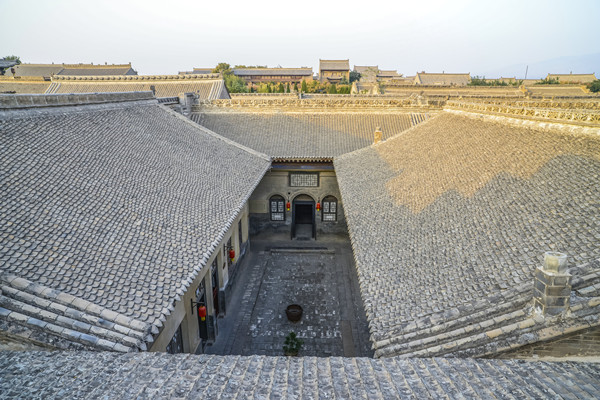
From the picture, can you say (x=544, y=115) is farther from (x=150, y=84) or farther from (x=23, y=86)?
(x=23, y=86)

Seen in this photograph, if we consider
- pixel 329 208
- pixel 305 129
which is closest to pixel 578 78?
pixel 305 129

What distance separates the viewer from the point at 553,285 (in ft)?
16.5

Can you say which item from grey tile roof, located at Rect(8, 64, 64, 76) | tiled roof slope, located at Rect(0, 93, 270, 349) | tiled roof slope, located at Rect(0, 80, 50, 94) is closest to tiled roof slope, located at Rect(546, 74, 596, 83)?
tiled roof slope, located at Rect(0, 93, 270, 349)

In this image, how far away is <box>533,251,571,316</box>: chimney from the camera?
16.5 feet

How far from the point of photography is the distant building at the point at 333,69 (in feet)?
267

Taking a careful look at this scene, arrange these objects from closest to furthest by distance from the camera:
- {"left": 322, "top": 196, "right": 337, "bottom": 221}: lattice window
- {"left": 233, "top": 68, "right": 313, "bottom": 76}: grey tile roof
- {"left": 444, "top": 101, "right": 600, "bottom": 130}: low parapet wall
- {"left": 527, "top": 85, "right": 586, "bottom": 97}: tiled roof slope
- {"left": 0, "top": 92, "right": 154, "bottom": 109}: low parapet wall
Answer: {"left": 444, "top": 101, "right": 600, "bottom": 130}: low parapet wall → {"left": 0, "top": 92, "right": 154, "bottom": 109}: low parapet wall → {"left": 322, "top": 196, "right": 337, "bottom": 221}: lattice window → {"left": 527, "top": 85, "right": 586, "bottom": 97}: tiled roof slope → {"left": 233, "top": 68, "right": 313, "bottom": 76}: grey tile roof

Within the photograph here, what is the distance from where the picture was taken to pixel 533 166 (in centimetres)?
888

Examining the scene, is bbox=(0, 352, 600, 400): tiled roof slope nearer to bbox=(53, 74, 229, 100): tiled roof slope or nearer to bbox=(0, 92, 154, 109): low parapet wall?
bbox=(0, 92, 154, 109): low parapet wall

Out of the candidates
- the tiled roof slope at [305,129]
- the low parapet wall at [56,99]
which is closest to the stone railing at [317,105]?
the tiled roof slope at [305,129]

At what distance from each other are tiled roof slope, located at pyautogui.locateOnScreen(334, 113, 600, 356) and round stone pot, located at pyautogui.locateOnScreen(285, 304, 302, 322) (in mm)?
4224

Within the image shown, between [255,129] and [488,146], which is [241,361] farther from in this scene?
[255,129]

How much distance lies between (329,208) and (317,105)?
6525 millimetres

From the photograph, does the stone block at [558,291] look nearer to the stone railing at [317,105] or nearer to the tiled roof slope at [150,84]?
the stone railing at [317,105]

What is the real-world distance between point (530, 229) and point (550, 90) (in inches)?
1739
